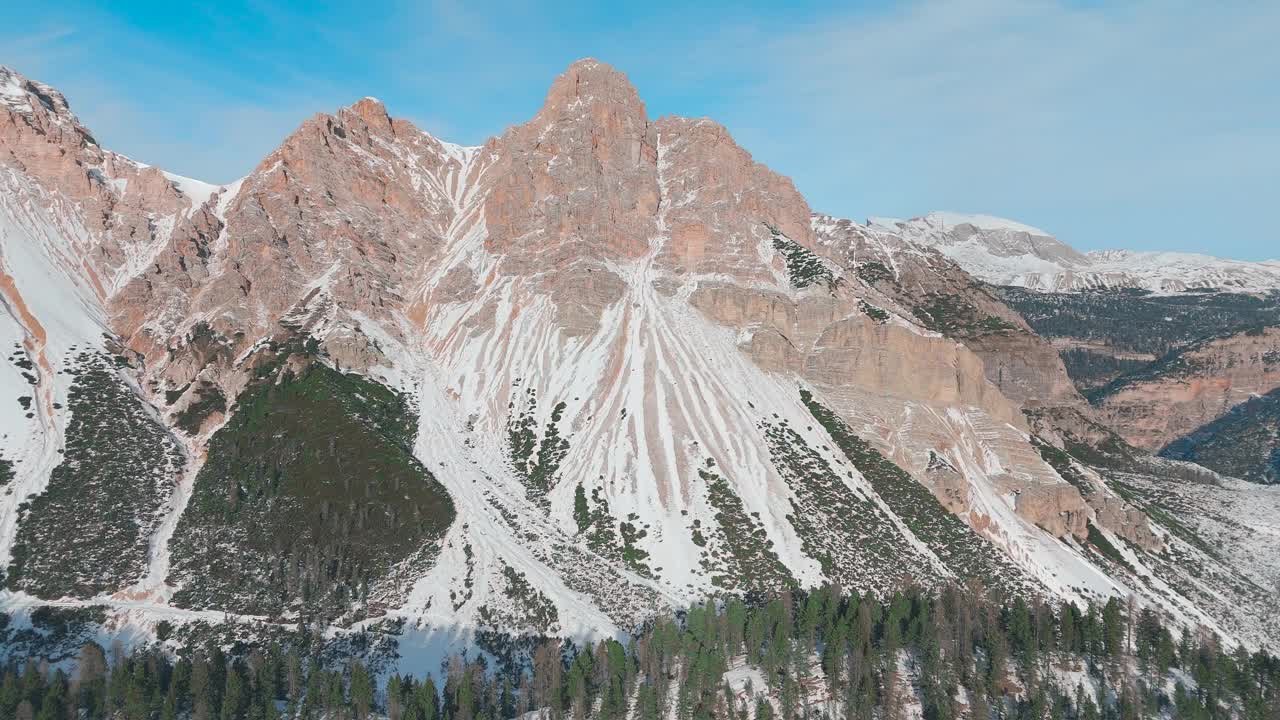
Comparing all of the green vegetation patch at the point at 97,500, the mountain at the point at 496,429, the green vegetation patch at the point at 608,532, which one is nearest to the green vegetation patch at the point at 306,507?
the mountain at the point at 496,429

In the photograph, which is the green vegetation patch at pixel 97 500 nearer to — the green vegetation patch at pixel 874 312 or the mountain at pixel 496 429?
the mountain at pixel 496 429

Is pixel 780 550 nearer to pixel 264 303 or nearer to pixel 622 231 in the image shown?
pixel 622 231

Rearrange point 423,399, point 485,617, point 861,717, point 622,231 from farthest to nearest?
point 622,231, point 423,399, point 485,617, point 861,717

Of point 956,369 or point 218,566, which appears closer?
point 218,566

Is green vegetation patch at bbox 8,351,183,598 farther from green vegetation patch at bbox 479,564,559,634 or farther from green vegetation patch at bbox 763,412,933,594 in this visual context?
green vegetation patch at bbox 763,412,933,594

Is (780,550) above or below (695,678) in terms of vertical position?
above

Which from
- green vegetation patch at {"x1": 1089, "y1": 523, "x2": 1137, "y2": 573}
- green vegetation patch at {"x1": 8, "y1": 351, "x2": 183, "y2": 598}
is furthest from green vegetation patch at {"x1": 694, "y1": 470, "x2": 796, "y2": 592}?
green vegetation patch at {"x1": 8, "y1": 351, "x2": 183, "y2": 598}

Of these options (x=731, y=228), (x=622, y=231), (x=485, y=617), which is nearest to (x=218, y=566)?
(x=485, y=617)
